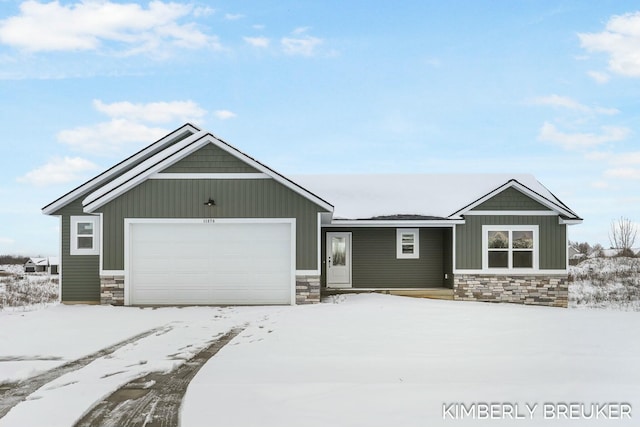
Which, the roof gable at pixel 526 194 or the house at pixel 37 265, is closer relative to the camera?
the roof gable at pixel 526 194

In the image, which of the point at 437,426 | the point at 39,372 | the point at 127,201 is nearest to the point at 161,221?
the point at 127,201

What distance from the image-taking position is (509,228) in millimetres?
17922

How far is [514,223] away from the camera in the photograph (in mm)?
17906

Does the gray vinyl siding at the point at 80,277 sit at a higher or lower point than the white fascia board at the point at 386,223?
lower

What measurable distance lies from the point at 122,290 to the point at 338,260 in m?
7.69

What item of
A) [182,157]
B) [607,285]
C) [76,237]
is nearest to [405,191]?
[182,157]

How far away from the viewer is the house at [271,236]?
15375 millimetres

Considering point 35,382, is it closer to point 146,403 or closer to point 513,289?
point 146,403

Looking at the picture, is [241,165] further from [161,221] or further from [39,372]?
[39,372]

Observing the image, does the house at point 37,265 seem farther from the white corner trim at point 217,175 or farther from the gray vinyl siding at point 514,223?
the gray vinyl siding at point 514,223

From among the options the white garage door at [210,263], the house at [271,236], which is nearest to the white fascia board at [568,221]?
the house at [271,236]

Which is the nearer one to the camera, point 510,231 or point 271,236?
point 271,236

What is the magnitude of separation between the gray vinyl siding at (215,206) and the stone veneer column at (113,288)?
33 cm

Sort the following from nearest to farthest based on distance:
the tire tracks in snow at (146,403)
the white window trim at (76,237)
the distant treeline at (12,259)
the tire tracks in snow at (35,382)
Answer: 1. the tire tracks in snow at (146,403)
2. the tire tracks in snow at (35,382)
3. the white window trim at (76,237)
4. the distant treeline at (12,259)
